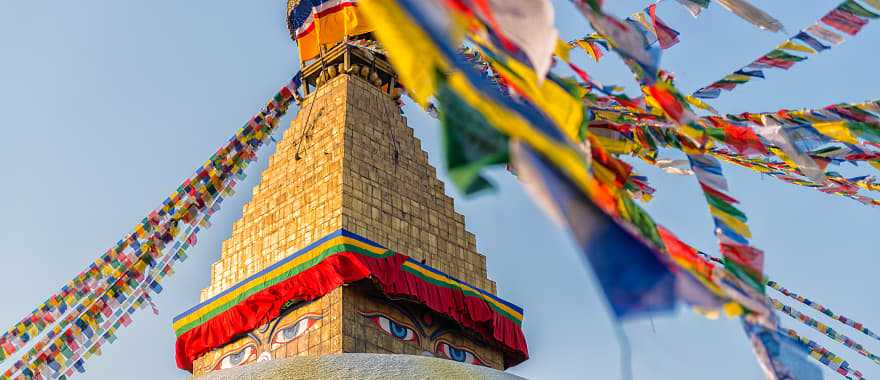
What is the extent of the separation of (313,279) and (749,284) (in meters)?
7.80

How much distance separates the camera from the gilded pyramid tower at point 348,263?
1244cm

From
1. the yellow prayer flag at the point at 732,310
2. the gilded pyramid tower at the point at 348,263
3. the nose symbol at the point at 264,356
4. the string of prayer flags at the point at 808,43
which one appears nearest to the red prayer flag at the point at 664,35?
the string of prayer flags at the point at 808,43

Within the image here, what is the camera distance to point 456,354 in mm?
13047

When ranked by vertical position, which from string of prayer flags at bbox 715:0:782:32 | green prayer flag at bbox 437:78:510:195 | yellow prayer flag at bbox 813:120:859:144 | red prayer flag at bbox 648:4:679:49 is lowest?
green prayer flag at bbox 437:78:510:195

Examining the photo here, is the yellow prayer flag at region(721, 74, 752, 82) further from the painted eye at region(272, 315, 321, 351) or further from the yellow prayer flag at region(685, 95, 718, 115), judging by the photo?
the painted eye at region(272, 315, 321, 351)

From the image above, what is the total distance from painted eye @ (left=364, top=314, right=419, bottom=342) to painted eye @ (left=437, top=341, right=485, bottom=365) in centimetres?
36

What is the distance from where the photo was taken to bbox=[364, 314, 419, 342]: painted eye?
12.5 m

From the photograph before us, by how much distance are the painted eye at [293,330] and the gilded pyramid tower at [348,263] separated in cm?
2

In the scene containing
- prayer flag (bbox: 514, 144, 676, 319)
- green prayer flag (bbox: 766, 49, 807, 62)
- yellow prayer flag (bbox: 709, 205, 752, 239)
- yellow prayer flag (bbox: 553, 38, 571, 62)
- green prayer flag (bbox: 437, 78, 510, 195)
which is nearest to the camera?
green prayer flag (bbox: 437, 78, 510, 195)

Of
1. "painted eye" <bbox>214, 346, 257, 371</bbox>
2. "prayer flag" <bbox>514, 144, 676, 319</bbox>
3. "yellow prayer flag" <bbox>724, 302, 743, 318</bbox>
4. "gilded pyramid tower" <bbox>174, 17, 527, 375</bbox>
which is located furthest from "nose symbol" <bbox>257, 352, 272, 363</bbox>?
"prayer flag" <bbox>514, 144, 676, 319</bbox>

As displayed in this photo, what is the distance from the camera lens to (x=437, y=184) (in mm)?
14789

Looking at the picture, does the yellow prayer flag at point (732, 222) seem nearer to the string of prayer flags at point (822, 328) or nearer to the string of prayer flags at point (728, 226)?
the string of prayer flags at point (728, 226)

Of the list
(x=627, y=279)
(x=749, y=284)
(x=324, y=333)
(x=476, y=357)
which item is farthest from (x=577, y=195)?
(x=476, y=357)

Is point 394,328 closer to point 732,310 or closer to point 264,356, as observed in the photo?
point 264,356
